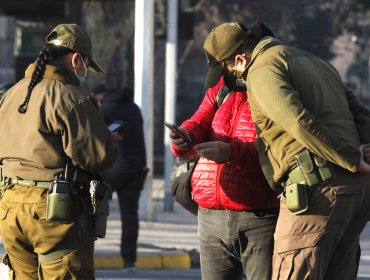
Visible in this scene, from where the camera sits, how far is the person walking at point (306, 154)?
203 inches

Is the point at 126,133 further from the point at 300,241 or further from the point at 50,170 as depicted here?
the point at 300,241

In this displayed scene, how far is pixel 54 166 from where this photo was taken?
5.69m

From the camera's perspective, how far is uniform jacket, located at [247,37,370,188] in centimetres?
514

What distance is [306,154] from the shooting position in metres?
5.23

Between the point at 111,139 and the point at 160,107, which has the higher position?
the point at 111,139

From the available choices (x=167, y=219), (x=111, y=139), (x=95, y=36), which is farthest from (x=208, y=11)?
(x=111, y=139)

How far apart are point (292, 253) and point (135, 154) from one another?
5629mm

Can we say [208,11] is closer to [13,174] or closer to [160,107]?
[160,107]

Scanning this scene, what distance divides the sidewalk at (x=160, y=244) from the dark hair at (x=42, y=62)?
4.22 meters

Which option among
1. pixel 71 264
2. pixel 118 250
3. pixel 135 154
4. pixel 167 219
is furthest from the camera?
pixel 167 219

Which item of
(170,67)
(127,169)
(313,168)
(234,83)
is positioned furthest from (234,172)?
(170,67)

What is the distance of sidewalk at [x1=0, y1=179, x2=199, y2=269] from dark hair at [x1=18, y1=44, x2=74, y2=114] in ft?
13.8

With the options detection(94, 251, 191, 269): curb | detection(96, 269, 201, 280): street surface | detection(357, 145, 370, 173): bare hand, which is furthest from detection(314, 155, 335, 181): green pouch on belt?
detection(94, 251, 191, 269): curb

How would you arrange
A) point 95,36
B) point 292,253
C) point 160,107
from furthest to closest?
point 160,107 → point 95,36 → point 292,253
